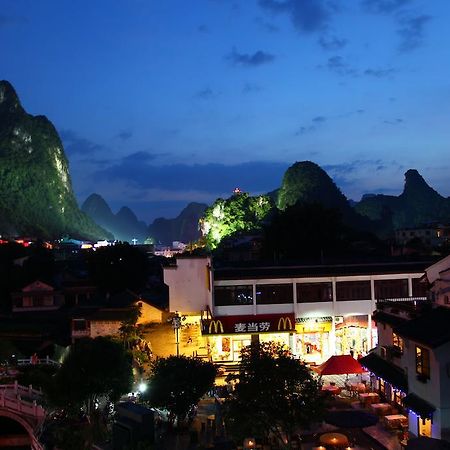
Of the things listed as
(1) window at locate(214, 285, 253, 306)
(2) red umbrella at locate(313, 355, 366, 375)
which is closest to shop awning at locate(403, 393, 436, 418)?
(2) red umbrella at locate(313, 355, 366, 375)

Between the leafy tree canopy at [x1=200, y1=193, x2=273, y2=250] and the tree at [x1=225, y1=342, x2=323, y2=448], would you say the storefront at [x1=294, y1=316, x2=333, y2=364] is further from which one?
the leafy tree canopy at [x1=200, y1=193, x2=273, y2=250]

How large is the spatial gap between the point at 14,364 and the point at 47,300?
27.6 m

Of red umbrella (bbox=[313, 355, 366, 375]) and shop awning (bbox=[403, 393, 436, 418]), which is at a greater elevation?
red umbrella (bbox=[313, 355, 366, 375])

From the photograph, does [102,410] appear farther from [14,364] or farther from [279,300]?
[279,300]

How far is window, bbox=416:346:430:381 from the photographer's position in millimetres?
17094

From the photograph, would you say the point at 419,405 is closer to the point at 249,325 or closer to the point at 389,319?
the point at 389,319

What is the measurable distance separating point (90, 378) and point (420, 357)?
11.6m

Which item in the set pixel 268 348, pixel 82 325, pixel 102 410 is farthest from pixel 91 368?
pixel 82 325

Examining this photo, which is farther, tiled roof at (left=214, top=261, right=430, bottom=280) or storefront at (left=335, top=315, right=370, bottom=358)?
storefront at (left=335, top=315, right=370, bottom=358)

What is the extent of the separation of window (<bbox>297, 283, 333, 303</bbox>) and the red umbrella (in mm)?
7635

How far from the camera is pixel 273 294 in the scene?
3145 cm

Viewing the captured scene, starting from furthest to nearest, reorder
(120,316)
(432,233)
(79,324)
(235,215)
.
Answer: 1. (432,233)
2. (235,215)
3. (79,324)
4. (120,316)

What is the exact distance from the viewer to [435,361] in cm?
1655

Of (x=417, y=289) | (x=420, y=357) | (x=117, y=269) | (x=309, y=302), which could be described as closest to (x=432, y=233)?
(x=117, y=269)
